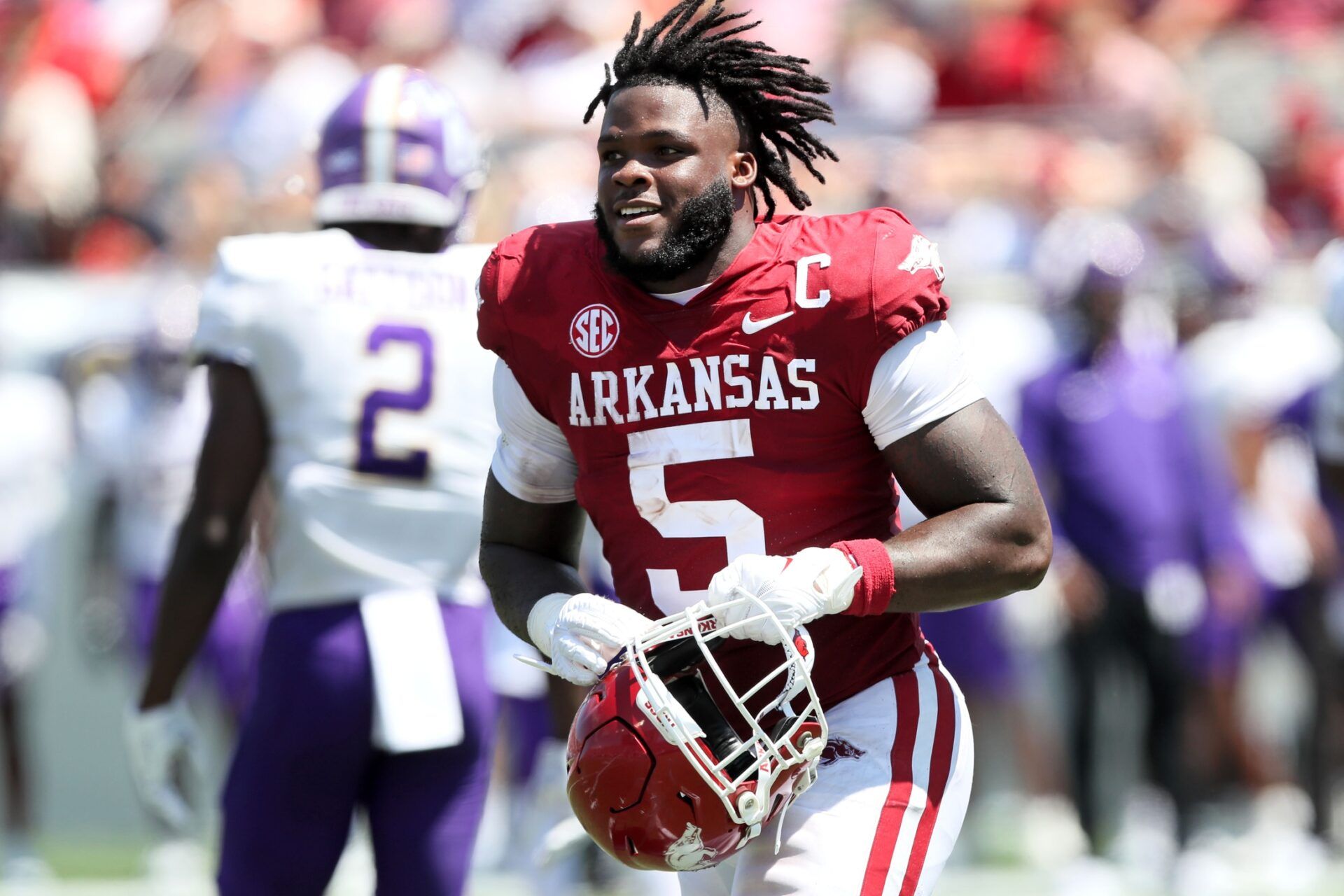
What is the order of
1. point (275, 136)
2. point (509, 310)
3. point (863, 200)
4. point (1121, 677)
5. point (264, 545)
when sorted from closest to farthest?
point (509, 310) → point (264, 545) → point (1121, 677) → point (863, 200) → point (275, 136)

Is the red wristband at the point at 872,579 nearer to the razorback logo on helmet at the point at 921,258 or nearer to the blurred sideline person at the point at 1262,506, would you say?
the razorback logo on helmet at the point at 921,258

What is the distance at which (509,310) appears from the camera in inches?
113

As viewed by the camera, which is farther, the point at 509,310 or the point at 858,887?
the point at 509,310

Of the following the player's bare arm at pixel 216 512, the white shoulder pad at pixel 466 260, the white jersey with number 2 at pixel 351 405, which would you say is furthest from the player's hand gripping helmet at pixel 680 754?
the white shoulder pad at pixel 466 260

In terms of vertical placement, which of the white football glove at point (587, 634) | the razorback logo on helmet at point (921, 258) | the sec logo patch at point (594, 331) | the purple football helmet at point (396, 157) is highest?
the purple football helmet at point (396, 157)

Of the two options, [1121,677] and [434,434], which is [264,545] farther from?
[1121,677]

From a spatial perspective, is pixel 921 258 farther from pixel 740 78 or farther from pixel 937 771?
pixel 937 771

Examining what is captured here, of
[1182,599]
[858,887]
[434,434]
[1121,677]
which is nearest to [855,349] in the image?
[858,887]

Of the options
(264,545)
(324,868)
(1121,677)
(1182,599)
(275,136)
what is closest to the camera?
(324,868)

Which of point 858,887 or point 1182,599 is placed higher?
point 858,887

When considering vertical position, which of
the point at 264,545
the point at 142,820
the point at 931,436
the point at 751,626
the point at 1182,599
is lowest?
the point at 142,820

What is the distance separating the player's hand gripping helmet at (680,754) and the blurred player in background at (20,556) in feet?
15.7

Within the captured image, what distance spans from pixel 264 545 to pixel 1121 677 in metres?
3.75

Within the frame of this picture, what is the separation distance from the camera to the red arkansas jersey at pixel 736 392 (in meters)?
2.68
